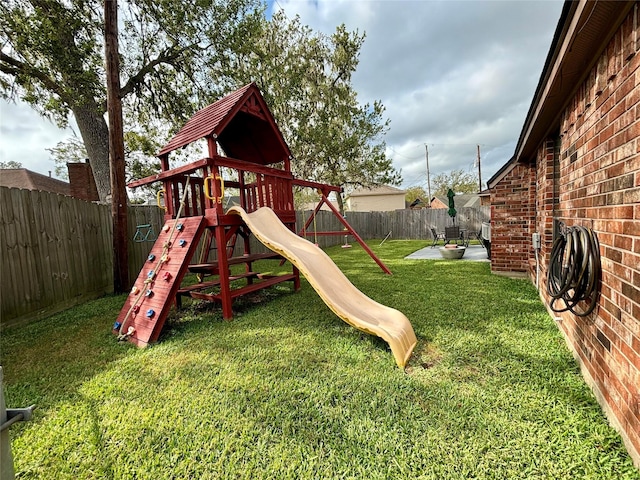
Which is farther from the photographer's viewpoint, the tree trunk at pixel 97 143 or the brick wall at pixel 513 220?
the tree trunk at pixel 97 143

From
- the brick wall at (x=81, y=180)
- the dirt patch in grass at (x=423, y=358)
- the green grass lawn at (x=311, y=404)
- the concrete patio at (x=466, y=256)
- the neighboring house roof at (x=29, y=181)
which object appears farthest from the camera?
the neighboring house roof at (x=29, y=181)

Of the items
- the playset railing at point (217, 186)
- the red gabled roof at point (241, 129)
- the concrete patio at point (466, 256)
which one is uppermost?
the red gabled roof at point (241, 129)

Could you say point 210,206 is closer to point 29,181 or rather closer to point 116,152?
point 116,152

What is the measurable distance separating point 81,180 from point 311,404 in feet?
60.0

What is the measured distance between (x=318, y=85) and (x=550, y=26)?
14.2 meters

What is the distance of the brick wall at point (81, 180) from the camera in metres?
15.0

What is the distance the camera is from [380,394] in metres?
2.17

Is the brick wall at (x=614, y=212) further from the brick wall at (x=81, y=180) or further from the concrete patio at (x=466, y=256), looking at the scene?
the brick wall at (x=81, y=180)

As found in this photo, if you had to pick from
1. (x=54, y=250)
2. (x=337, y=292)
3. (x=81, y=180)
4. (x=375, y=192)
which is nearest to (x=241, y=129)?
(x=54, y=250)

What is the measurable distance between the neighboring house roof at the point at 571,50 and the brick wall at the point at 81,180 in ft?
60.5

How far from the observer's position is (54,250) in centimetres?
470

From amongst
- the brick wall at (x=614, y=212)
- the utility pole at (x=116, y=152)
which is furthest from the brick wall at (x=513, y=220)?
the utility pole at (x=116, y=152)

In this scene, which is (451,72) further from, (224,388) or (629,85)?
(224,388)

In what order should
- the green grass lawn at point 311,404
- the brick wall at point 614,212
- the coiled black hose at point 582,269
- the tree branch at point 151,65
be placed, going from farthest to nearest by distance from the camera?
1. the tree branch at point 151,65
2. the coiled black hose at point 582,269
3. the green grass lawn at point 311,404
4. the brick wall at point 614,212
